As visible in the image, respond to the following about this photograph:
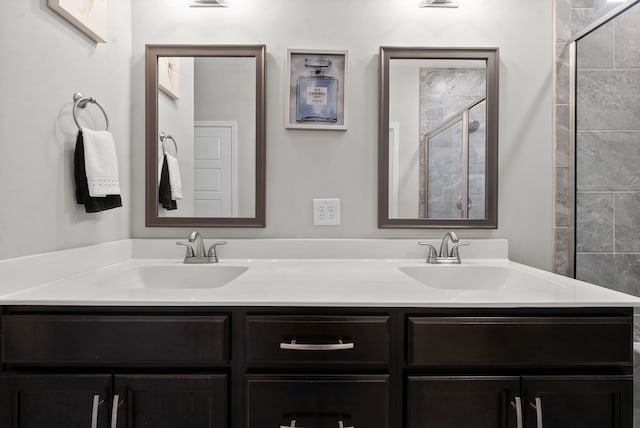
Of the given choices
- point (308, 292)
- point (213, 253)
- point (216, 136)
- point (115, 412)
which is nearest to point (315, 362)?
point (308, 292)

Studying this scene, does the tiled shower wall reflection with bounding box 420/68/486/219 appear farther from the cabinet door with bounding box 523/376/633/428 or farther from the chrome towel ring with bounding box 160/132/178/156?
the chrome towel ring with bounding box 160/132/178/156

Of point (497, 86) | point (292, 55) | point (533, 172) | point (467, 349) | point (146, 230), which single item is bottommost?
point (467, 349)

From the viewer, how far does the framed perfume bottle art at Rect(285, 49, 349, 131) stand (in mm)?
1635

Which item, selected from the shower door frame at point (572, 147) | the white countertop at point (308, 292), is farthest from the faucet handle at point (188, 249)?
the shower door frame at point (572, 147)

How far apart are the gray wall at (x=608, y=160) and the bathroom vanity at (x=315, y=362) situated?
735 millimetres

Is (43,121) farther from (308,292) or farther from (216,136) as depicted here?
(308,292)

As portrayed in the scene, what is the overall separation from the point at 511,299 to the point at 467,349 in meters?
0.17

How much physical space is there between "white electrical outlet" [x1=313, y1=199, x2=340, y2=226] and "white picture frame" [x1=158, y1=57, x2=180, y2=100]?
A: 2.57 feet

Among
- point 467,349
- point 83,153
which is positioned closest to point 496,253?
point 467,349

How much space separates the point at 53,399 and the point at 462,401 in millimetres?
1042

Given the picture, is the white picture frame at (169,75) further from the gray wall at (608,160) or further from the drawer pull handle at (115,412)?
the gray wall at (608,160)

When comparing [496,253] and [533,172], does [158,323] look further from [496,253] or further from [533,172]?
[533,172]

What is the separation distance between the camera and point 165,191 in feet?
5.41

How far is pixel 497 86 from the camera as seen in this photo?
1636mm
